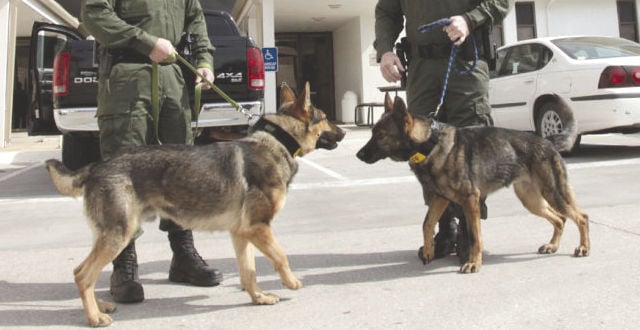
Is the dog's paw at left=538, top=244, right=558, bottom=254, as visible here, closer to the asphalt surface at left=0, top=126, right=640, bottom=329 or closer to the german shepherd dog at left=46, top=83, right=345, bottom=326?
the asphalt surface at left=0, top=126, right=640, bottom=329

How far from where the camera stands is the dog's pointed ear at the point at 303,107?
330 cm

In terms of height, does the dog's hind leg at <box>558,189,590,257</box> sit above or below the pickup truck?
below

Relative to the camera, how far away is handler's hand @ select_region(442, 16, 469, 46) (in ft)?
12.4

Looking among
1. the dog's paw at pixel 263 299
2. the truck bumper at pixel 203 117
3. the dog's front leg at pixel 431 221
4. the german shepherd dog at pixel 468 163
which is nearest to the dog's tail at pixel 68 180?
the dog's paw at pixel 263 299

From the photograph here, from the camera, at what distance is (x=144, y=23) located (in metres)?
3.54

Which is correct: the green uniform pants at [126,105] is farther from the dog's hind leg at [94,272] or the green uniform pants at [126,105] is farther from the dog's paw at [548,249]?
the dog's paw at [548,249]

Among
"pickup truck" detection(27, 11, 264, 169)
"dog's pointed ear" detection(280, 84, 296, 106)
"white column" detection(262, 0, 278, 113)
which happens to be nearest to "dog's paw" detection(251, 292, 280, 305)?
"dog's pointed ear" detection(280, 84, 296, 106)

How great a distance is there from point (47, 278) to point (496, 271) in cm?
281

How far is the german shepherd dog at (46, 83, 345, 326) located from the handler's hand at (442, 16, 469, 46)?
1087 millimetres

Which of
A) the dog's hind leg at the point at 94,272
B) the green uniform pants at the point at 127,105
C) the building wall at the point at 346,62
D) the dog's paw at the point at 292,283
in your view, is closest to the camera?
the dog's hind leg at the point at 94,272

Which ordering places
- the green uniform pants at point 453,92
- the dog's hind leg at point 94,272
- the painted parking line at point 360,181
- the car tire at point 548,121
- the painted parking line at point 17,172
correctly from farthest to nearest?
the painted parking line at point 17,172, the car tire at point 548,121, the painted parking line at point 360,181, the green uniform pants at point 453,92, the dog's hind leg at point 94,272

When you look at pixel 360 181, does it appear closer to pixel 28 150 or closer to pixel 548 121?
pixel 548 121

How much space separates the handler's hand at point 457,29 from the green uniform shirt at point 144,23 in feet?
5.04

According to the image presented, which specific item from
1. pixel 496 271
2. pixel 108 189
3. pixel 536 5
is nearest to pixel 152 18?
pixel 108 189
